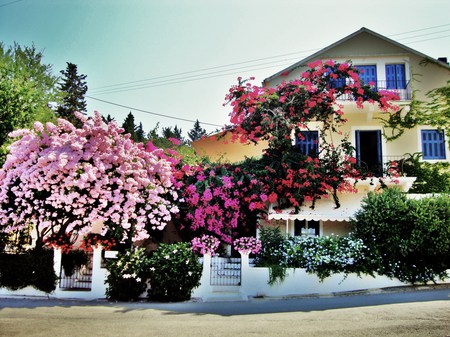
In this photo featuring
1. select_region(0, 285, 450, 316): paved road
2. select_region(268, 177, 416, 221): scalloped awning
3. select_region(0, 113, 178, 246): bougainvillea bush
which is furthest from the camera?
select_region(268, 177, 416, 221): scalloped awning

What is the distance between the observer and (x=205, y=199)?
16.5 m

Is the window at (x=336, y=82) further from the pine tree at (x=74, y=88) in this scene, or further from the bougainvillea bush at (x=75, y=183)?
the pine tree at (x=74, y=88)

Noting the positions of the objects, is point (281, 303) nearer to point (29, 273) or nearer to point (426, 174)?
point (29, 273)

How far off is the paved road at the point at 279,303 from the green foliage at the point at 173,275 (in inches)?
17.5

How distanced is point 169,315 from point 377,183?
11636mm

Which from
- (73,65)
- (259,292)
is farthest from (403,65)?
(73,65)

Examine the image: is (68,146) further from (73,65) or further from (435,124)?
(73,65)

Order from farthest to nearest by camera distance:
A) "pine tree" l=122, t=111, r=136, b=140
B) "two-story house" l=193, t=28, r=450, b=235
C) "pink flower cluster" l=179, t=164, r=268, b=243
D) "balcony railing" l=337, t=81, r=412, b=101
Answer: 1. "pine tree" l=122, t=111, r=136, b=140
2. "balcony railing" l=337, t=81, r=412, b=101
3. "two-story house" l=193, t=28, r=450, b=235
4. "pink flower cluster" l=179, t=164, r=268, b=243

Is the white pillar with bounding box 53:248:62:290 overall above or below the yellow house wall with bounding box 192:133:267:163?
below

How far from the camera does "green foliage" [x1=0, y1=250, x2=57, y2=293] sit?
46.4ft

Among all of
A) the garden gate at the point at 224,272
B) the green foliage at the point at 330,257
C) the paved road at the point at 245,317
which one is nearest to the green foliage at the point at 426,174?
the green foliage at the point at 330,257

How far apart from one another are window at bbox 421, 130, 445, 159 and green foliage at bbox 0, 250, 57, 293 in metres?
18.3

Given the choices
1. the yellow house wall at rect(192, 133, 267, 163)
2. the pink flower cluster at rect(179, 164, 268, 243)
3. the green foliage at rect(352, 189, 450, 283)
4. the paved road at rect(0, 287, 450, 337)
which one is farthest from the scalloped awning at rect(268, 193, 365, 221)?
the yellow house wall at rect(192, 133, 267, 163)

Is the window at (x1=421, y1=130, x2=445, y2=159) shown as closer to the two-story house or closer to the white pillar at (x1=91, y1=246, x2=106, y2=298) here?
the two-story house
